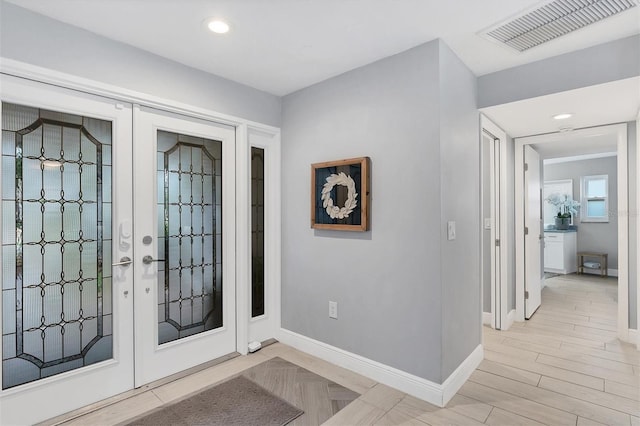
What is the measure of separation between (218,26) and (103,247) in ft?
5.38

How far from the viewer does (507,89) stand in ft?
8.88

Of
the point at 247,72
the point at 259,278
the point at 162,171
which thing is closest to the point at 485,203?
the point at 259,278

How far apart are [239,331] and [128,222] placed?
1.34 metres

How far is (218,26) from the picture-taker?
2121 mm

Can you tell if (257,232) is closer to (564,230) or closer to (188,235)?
(188,235)

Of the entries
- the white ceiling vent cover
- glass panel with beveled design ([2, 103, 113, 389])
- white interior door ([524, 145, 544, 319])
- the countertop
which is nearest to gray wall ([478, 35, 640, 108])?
the white ceiling vent cover

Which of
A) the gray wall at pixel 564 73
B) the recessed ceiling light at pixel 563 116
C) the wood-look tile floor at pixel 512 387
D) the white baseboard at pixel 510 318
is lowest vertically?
the wood-look tile floor at pixel 512 387

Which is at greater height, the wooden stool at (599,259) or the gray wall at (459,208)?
the gray wall at (459,208)

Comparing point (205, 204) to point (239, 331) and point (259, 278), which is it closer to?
point (259, 278)

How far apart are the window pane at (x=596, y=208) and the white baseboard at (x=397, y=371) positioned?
5870mm

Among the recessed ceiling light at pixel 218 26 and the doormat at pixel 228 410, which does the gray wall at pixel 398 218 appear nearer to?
the doormat at pixel 228 410

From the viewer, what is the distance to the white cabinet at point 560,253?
6520mm

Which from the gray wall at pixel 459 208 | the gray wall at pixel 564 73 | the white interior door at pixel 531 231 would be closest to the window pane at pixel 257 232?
the gray wall at pixel 459 208

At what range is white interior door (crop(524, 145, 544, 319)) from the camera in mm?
3893
